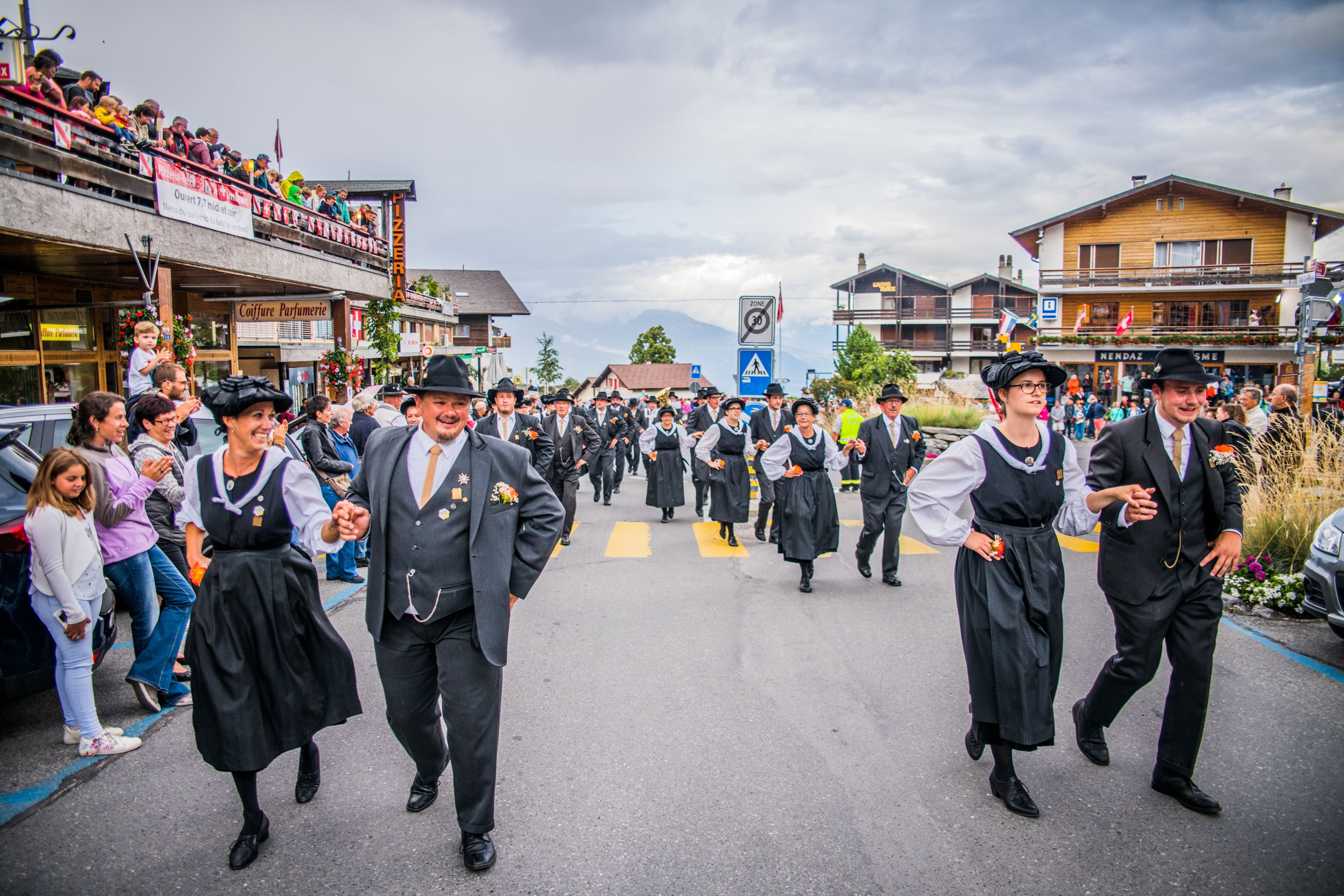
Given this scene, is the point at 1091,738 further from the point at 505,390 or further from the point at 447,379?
the point at 505,390

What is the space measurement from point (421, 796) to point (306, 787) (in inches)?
23.3

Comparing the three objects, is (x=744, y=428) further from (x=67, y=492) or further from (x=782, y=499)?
(x=67, y=492)

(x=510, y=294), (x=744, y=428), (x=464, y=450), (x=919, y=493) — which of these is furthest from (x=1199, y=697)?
(x=510, y=294)

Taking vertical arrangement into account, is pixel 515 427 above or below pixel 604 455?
above

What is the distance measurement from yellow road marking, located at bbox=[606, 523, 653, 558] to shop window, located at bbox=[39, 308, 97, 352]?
10118mm

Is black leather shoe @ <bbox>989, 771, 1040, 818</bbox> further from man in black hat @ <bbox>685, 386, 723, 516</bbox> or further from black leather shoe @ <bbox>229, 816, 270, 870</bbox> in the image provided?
man in black hat @ <bbox>685, 386, 723, 516</bbox>

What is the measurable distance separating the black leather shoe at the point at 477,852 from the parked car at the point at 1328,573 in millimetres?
5893

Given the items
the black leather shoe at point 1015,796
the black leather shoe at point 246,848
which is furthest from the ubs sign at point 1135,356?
the black leather shoe at point 246,848

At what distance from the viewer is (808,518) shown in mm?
7656

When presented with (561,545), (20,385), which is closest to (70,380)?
(20,385)

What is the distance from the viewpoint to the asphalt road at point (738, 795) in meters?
3.10

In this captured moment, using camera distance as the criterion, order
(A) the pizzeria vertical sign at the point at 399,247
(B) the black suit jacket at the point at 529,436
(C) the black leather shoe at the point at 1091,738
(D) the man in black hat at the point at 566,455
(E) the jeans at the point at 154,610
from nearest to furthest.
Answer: (C) the black leather shoe at the point at 1091,738
(E) the jeans at the point at 154,610
(B) the black suit jacket at the point at 529,436
(D) the man in black hat at the point at 566,455
(A) the pizzeria vertical sign at the point at 399,247

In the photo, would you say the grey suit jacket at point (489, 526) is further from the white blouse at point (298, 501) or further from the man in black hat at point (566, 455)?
the man in black hat at point (566, 455)

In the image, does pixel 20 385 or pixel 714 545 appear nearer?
pixel 714 545
